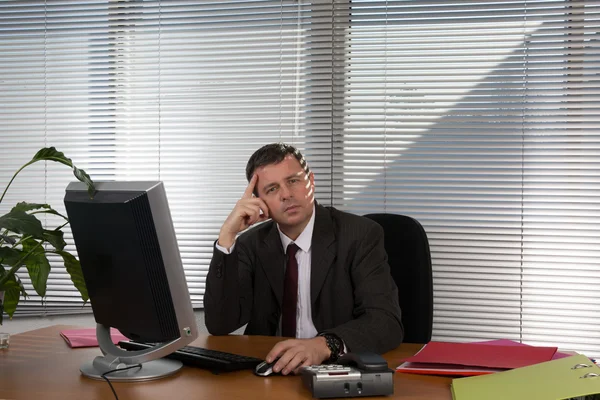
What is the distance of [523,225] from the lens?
3.01 meters

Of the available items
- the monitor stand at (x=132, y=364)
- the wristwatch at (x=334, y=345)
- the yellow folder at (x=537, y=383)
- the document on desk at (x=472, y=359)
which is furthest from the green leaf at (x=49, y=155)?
the yellow folder at (x=537, y=383)

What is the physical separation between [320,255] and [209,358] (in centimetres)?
70

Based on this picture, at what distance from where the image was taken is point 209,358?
166 cm

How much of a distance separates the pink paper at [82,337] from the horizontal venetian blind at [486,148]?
57.5 inches

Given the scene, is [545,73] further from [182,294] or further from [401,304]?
[182,294]

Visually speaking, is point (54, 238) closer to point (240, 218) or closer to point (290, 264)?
point (240, 218)

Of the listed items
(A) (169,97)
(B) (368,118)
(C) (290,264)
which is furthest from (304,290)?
(A) (169,97)

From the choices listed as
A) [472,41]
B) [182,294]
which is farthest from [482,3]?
[182,294]

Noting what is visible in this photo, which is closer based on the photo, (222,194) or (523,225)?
(523,225)

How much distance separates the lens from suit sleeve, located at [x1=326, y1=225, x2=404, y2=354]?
5.97ft

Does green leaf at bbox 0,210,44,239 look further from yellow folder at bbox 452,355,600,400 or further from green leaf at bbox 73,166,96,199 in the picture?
yellow folder at bbox 452,355,600,400

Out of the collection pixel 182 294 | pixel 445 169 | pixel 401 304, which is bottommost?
pixel 401 304

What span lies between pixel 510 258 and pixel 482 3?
1.20 meters

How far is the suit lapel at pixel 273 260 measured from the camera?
227cm
